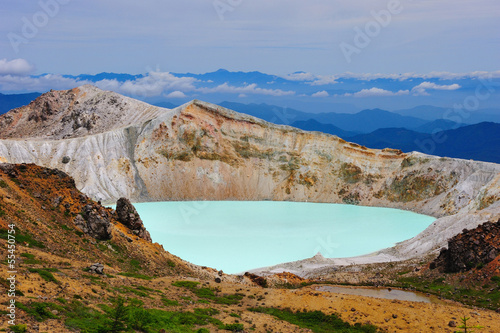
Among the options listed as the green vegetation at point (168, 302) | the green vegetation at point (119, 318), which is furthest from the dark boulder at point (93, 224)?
the green vegetation at point (119, 318)

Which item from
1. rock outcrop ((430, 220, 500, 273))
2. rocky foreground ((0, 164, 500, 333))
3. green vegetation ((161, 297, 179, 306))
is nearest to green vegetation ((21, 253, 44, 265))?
rocky foreground ((0, 164, 500, 333))

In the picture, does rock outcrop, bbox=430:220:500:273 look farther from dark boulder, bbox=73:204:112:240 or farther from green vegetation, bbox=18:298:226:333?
dark boulder, bbox=73:204:112:240

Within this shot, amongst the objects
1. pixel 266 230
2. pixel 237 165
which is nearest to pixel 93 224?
pixel 266 230

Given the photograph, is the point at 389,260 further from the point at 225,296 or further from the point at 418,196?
the point at 418,196

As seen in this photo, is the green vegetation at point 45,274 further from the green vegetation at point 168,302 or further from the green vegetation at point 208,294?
the green vegetation at point 208,294

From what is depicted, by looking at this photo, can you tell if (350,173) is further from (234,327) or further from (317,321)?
(234,327)
